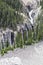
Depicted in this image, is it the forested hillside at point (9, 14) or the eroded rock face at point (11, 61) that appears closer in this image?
the eroded rock face at point (11, 61)

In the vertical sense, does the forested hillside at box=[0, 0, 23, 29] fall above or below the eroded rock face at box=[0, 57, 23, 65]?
above

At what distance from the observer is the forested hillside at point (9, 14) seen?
59.7 ft

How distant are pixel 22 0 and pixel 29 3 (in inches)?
23.7

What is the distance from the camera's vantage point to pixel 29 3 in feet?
72.6

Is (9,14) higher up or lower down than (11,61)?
higher up

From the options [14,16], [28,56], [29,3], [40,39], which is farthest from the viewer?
[29,3]

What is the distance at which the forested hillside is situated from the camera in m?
18.2

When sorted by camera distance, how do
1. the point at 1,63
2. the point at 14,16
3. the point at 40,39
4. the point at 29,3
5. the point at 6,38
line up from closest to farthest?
the point at 1,63
the point at 40,39
the point at 6,38
the point at 14,16
the point at 29,3

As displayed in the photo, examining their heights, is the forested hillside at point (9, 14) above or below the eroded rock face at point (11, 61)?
above

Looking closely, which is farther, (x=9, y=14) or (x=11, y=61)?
(x=9, y=14)

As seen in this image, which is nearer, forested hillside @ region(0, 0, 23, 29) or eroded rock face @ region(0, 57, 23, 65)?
eroded rock face @ region(0, 57, 23, 65)

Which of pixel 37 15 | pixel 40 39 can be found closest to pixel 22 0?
pixel 37 15

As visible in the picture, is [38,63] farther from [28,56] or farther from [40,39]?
[40,39]

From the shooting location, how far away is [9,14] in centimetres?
1867
